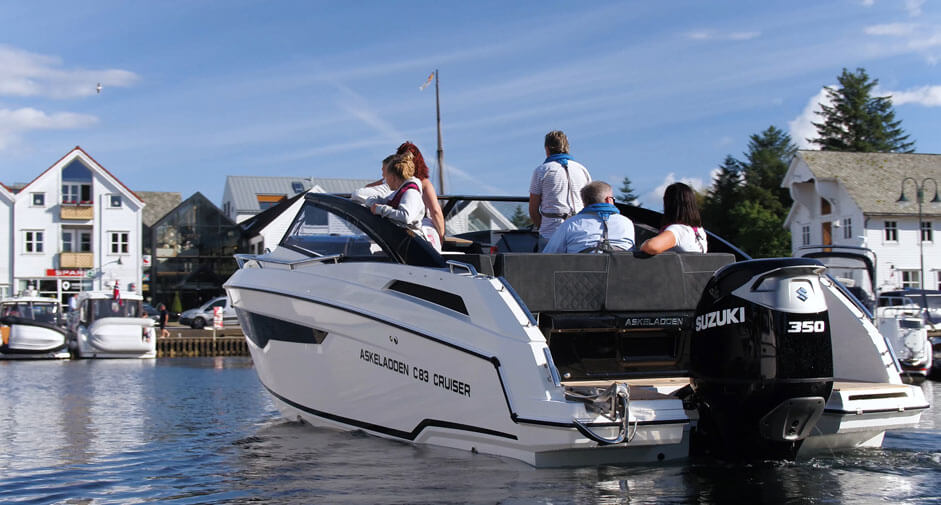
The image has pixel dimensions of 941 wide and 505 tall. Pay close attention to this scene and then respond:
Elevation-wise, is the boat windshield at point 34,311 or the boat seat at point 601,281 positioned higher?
the boat seat at point 601,281

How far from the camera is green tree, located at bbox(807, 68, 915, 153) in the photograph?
223 feet

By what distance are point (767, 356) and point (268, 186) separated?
61.2 meters

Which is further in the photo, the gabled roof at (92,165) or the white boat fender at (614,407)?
the gabled roof at (92,165)

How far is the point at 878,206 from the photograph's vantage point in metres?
41.9

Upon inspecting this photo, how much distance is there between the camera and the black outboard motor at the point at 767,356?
4.67m

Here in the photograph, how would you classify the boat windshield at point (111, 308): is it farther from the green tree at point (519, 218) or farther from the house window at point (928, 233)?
the house window at point (928, 233)

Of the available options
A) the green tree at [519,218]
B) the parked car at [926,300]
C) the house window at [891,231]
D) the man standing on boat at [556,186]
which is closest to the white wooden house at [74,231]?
the parked car at [926,300]

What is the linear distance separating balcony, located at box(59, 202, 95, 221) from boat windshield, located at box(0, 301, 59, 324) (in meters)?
23.8

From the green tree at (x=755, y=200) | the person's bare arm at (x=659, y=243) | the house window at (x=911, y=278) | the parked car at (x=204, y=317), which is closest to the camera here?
the person's bare arm at (x=659, y=243)

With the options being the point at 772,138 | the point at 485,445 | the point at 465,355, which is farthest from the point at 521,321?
the point at 772,138

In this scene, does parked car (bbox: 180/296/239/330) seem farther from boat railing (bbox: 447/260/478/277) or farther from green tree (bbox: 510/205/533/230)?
boat railing (bbox: 447/260/478/277)

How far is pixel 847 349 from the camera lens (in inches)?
232

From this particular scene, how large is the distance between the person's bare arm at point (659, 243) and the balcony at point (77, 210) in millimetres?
48717

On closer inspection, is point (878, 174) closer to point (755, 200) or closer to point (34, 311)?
point (755, 200)
